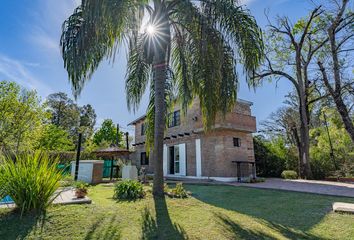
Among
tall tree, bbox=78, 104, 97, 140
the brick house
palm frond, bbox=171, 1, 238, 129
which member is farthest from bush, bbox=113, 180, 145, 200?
tall tree, bbox=78, 104, 97, 140

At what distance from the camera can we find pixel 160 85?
658cm

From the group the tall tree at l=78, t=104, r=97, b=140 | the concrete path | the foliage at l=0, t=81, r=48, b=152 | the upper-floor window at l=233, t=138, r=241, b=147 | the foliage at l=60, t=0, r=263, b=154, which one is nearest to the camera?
the foliage at l=60, t=0, r=263, b=154

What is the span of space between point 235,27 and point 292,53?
47.4 ft

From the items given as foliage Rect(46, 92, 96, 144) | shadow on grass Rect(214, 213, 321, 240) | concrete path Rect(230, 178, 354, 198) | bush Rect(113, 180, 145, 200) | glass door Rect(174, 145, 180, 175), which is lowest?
shadow on grass Rect(214, 213, 321, 240)

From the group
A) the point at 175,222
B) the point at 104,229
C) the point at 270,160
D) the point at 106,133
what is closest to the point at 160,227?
the point at 175,222

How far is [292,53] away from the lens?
16.9 meters

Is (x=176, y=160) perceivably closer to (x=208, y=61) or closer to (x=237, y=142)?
(x=237, y=142)

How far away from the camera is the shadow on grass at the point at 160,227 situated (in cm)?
343

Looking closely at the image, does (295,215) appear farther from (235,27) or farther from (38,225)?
(38,225)

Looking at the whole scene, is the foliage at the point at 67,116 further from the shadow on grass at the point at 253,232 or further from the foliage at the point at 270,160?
the shadow on grass at the point at 253,232

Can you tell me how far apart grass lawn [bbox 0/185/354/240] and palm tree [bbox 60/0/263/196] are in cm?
169

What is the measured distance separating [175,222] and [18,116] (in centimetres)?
1808

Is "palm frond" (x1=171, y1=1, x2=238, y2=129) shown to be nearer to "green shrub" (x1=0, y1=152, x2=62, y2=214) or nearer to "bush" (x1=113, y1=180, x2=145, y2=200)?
"bush" (x1=113, y1=180, x2=145, y2=200)

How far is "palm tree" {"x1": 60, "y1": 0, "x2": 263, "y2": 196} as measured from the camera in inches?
184
